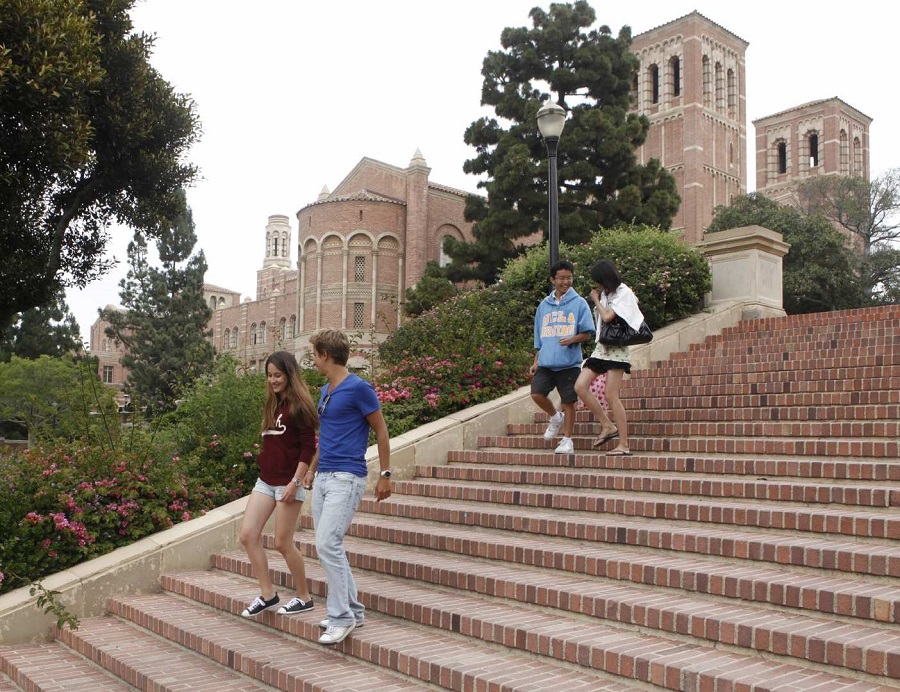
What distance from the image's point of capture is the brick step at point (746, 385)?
740cm

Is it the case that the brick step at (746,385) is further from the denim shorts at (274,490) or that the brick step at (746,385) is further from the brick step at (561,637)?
the denim shorts at (274,490)

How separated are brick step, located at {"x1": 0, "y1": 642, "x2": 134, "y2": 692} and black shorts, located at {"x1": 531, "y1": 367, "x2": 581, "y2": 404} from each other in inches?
165

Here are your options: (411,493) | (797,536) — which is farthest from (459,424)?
(797,536)

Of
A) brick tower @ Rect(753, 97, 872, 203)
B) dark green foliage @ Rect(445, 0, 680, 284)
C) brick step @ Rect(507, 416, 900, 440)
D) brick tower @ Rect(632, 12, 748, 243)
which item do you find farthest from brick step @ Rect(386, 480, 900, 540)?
brick tower @ Rect(753, 97, 872, 203)

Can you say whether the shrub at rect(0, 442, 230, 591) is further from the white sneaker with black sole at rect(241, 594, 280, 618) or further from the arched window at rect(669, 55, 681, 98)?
the arched window at rect(669, 55, 681, 98)

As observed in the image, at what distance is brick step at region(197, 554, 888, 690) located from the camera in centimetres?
339

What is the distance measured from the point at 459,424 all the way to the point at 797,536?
4215 millimetres

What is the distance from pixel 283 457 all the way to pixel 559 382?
10.7 feet

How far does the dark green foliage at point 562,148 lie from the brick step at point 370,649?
23.4m

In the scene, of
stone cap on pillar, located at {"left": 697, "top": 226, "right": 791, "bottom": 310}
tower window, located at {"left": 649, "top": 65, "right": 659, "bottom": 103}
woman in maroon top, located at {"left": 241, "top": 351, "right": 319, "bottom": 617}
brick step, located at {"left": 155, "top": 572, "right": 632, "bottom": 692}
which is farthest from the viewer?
tower window, located at {"left": 649, "top": 65, "right": 659, "bottom": 103}

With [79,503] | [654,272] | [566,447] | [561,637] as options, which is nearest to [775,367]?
[566,447]

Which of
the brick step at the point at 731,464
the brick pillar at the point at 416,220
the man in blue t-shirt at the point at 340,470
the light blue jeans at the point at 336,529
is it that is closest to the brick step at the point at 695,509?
the brick step at the point at 731,464

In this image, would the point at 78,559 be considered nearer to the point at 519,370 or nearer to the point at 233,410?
the point at 233,410

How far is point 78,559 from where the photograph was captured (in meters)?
6.52
